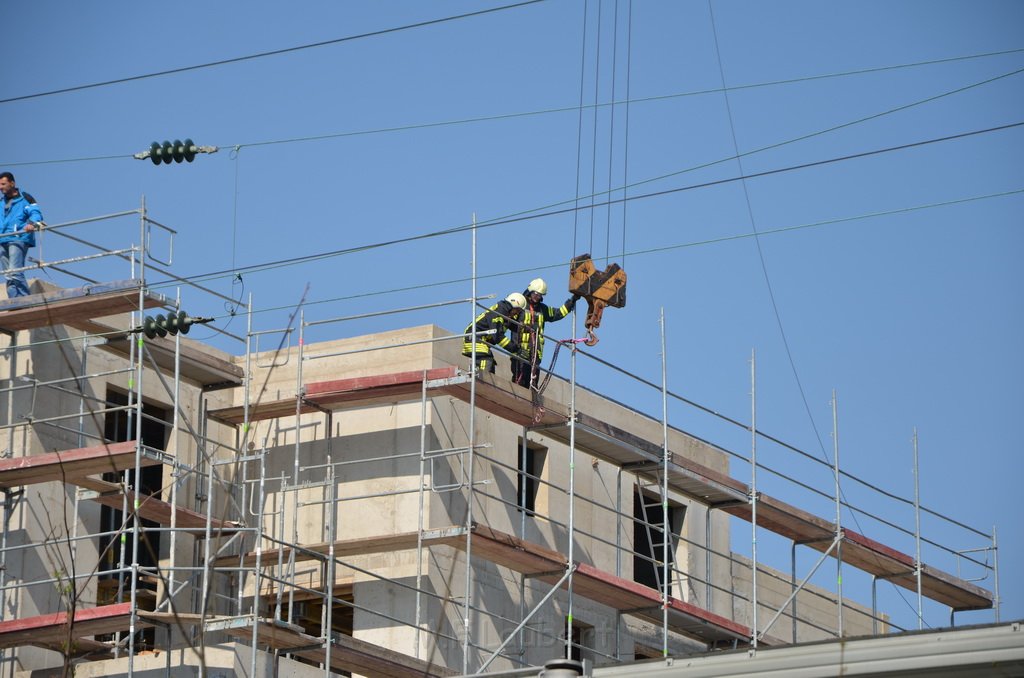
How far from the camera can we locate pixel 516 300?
2834 centimetres

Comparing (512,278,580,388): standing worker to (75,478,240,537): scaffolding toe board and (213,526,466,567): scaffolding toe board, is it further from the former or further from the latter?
(75,478,240,537): scaffolding toe board

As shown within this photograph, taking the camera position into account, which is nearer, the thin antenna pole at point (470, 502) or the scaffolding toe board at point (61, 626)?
the scaffolding toe board at point (61, 626)

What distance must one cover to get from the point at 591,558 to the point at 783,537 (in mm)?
3871

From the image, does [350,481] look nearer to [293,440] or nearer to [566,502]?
[293,440]

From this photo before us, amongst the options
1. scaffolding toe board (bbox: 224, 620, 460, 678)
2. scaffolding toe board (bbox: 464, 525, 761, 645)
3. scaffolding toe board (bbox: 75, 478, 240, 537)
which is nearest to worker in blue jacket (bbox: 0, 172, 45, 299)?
scaffolding toe board (bbox: 75, 478, 240, 537)

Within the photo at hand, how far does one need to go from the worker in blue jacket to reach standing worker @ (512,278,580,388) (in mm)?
6806

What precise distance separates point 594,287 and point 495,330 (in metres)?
1.57

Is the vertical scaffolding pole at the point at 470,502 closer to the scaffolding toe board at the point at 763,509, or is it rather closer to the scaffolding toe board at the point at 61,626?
the scaffolding toe board at the point at 763,509

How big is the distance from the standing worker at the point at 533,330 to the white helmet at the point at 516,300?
0.09m

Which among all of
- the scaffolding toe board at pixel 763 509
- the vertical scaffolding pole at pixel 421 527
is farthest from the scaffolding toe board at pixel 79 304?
the scaffolding toe board at pixel 763 509

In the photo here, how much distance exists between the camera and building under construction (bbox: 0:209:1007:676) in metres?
25.0

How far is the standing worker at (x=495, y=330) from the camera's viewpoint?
27469 millimetres

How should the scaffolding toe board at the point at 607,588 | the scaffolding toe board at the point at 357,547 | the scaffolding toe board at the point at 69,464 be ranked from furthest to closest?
the scaffolding toe board at the point at 607,588 → the scaffolding toe board at the point at 357,547 → the scaffolding toe board at the point at 69,464

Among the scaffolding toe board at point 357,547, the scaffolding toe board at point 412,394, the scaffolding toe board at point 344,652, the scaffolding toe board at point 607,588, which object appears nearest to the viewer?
the scaffolding toe board at point 344,652
